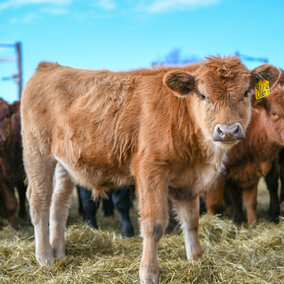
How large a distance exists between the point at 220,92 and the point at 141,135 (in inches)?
34.0

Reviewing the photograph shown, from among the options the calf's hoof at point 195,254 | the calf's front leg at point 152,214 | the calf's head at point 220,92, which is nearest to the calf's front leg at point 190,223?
the calf's hoof at point 195,254

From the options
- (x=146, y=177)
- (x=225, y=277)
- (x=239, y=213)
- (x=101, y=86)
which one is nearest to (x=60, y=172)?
(x=101, y=86)

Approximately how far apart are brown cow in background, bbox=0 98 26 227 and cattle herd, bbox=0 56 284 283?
213 centimetres

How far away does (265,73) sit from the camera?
379cm

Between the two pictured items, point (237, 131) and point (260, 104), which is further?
point (260, 104)

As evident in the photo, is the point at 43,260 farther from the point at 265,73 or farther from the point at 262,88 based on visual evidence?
the point at 265,73

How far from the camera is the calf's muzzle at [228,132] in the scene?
3.24 meters

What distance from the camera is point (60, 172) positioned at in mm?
5031

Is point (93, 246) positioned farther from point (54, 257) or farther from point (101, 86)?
point (101, 86)

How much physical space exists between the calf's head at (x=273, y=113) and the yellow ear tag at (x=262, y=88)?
6.24 ft

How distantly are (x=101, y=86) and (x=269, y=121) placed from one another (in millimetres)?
2880

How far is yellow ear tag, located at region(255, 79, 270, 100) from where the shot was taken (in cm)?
379

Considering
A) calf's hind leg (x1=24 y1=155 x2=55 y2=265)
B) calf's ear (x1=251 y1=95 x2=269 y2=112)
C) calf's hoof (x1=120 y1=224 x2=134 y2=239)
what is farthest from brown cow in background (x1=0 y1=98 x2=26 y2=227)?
calf's ear (x1=251 y1=95 x2=269 y2=112)

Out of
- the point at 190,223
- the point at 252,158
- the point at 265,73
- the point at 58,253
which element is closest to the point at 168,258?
the point at 190,223
